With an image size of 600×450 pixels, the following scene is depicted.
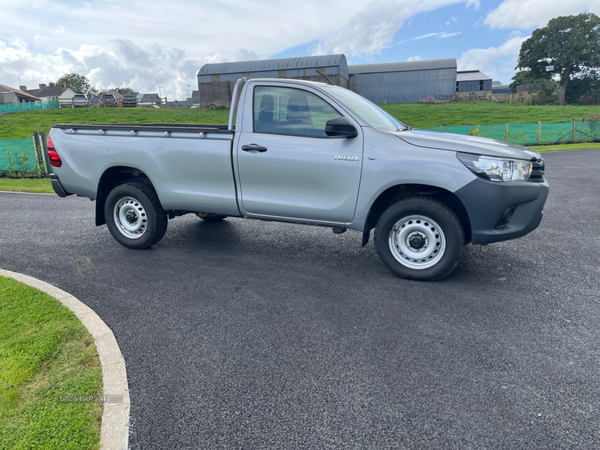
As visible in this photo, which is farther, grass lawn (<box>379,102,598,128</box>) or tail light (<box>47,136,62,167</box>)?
grass lawn (<box>379,102,598,128</box>)

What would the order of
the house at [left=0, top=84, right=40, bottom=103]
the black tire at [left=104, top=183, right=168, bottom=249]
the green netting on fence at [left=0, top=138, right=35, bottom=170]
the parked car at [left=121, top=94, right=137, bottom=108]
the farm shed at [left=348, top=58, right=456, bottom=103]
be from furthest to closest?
the house at [left=0, top=84, right=40, bottom=103] < the farm shed at [left=348, top=58, right=456, bottom=103] < the parked car at [left=121, top=94, right=137, bottom=108] < the green netting on fence at [left=0, top=138, right=35, bottom=170] < the black tire at [left=104, top=183, right=168, bottom=249]

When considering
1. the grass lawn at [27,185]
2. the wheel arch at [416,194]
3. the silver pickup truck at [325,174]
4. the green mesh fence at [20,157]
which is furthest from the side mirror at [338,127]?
the green mesh fence at [20,157]

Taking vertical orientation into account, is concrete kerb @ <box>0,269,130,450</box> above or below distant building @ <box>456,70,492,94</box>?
below

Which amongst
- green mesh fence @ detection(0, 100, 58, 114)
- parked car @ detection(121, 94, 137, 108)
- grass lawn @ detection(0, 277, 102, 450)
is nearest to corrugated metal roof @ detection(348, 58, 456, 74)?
parked car @ detection(121, 94, 137, 108)

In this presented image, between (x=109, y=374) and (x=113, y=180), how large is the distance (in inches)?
151

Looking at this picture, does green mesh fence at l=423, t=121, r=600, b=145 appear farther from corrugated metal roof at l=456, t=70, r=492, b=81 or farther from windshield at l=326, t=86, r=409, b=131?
corrugated metal roof at l=456, t=70, r=492, b=81

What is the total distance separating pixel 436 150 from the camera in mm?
4598

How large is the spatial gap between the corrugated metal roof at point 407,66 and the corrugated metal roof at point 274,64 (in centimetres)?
624

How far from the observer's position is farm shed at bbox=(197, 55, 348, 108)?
46781 mm

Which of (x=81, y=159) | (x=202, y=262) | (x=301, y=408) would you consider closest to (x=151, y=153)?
(x=81, y=159)

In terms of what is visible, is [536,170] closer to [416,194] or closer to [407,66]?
[416,194]

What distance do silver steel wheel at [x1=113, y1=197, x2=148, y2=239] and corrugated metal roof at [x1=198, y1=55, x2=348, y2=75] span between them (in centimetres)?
4308

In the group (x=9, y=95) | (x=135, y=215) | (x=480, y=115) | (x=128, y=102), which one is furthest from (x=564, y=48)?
(x=9, y=95)

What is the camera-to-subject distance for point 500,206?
445 centimetres
